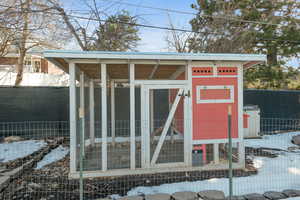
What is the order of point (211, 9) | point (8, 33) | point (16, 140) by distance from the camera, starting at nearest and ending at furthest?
point (16, 140)
point (8, 33)
point (211, 9)

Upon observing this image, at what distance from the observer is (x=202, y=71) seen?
367 cm

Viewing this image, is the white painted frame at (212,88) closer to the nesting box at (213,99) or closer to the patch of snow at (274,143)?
the nesting box at (213,99)

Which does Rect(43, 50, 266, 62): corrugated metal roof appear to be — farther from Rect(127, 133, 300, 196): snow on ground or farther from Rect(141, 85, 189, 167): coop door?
Rect(127, 133, 300, 196): snow on ground

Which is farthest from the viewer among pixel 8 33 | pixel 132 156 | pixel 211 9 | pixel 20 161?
pixel 211 9

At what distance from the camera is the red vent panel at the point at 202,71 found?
3.66m

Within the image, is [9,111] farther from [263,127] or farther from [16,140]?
[263,127]

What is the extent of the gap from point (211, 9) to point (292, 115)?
646 cm

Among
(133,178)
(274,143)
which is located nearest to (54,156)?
(133,178)

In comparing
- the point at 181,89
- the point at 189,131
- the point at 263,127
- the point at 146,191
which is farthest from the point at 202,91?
the point at 263,127

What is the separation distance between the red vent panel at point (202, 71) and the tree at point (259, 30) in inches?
224

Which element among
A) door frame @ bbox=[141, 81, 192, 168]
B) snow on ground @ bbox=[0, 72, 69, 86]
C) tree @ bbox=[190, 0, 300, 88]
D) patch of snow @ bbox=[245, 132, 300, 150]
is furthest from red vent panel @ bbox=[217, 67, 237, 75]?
snow on ground @ bbox=[0, 72, 69, 86]

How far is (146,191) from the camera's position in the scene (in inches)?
110

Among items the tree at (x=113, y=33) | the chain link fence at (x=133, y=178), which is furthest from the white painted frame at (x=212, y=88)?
the tree at (x=113, y=33)

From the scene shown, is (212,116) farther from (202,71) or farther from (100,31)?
(100,31)
